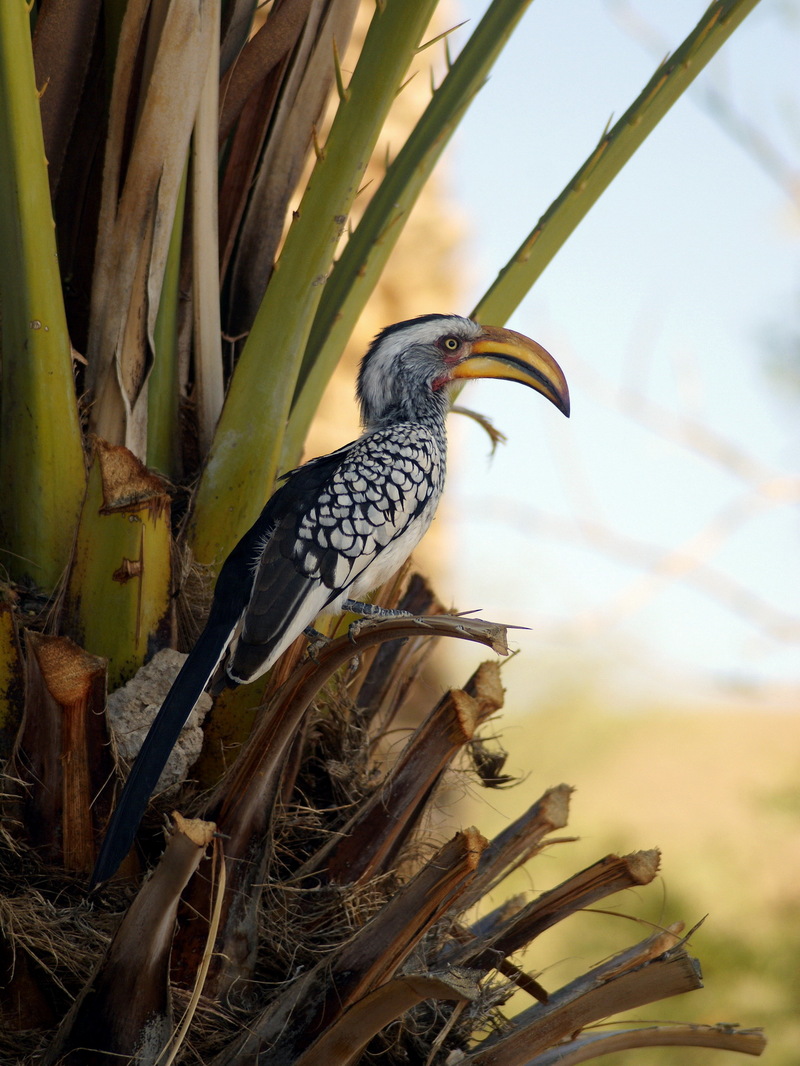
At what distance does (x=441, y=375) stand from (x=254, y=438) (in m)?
0.65

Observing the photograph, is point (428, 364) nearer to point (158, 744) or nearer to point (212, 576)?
point (212, 576)

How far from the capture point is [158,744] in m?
1.40

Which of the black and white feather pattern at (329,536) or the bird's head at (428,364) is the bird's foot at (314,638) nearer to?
the black and white feather pattern at (329,536)

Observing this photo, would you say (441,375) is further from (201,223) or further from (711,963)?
(711,963)

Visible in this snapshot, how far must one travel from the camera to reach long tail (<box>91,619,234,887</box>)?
1327mm

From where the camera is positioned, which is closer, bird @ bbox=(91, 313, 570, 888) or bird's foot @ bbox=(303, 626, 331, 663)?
bird @ bbox=(91, 313, 570, 888)

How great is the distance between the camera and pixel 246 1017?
1425 millimetres

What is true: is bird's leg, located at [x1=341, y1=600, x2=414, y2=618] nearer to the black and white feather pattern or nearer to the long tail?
the black and white feather pattern

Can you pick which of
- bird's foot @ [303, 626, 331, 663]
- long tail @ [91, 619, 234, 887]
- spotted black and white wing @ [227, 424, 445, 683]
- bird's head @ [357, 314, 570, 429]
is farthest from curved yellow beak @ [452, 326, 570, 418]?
long tail @ [91, 619, 234, 887]

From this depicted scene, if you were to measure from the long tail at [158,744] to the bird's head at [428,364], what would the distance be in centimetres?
85

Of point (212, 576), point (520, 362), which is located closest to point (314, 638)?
point (212, 576)

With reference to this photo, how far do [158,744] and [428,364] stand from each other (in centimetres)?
116

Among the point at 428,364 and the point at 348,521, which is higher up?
the point at 428,364

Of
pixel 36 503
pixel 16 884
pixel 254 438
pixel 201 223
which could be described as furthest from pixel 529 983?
pixel 201 223
